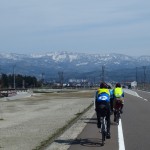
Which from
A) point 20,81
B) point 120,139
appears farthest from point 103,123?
point 20,81

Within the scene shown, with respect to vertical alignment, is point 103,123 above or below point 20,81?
below

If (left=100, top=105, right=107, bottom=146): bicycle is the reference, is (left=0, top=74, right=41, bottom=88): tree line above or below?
above

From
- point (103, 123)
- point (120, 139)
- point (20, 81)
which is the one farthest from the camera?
point (20, 81)

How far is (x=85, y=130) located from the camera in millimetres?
19047

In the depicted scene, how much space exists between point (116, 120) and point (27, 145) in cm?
776

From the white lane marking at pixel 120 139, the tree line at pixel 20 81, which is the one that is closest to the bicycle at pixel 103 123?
the white lane marking at pixel 120 139

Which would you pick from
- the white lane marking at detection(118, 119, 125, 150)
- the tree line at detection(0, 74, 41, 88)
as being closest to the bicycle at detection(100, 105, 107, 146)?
the white lane marking at detection(118, 119, 125, 150)

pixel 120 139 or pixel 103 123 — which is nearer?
pixel 103 123

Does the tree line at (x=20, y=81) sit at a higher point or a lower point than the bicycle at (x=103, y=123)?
higher

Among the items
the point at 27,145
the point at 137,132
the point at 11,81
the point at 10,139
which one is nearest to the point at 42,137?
the point at 10,139

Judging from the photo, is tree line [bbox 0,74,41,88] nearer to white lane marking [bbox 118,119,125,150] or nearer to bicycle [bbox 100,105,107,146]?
white lane marking [bbox 118,119,125,150]

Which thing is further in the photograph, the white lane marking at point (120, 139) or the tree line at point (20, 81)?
the tree line at point (20, 81)

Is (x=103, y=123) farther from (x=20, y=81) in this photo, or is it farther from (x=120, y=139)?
(x=20, y=81)

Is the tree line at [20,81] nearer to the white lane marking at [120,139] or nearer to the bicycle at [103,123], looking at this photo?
the white lane marking at [120,139]
